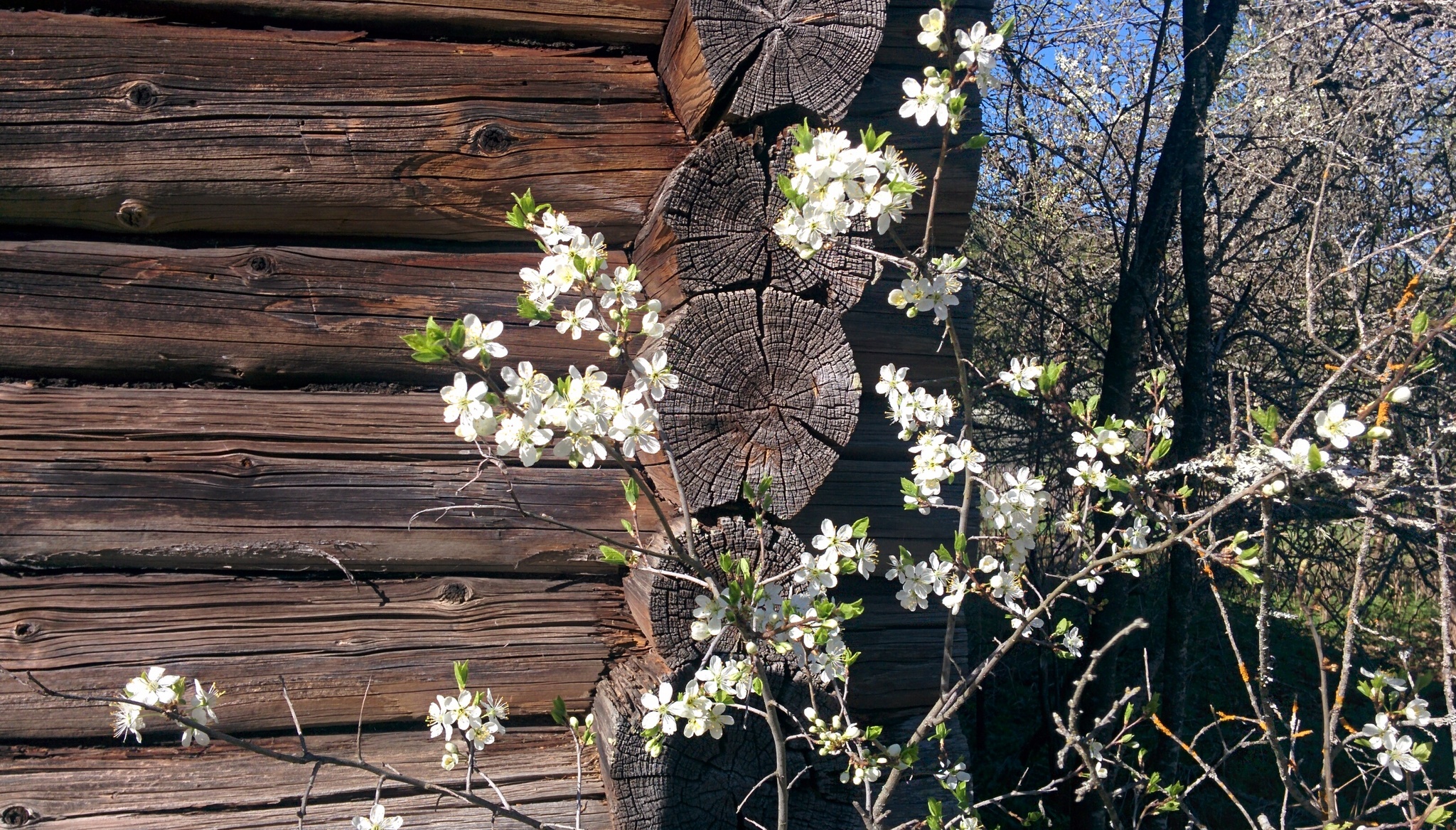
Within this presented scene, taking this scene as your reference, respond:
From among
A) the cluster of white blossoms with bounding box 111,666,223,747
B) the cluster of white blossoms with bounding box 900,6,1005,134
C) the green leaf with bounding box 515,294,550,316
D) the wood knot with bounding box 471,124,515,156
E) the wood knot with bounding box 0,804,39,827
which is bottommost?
the wood knot with bounding box 0,804,39,827

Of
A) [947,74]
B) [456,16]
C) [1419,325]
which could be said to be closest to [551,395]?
[947,74]

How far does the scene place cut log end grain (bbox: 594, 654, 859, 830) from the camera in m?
1.89

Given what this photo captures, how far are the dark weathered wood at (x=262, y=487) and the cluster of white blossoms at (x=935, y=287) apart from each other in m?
1.00

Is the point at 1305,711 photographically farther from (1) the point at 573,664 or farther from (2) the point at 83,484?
(2) the point at 83,484

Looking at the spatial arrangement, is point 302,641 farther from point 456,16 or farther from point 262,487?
point 456,16

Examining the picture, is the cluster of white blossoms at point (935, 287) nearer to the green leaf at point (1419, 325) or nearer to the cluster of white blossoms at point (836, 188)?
the cluster of white blossoms at point (836, 188)

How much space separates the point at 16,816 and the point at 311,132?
1.58 meters

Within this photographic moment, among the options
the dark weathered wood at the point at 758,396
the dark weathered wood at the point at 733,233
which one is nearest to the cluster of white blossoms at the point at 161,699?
the dark weathered wood at the point at 758,396

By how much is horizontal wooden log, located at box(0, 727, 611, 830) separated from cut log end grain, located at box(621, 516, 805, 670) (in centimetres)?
56

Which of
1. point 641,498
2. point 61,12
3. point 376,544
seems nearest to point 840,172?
point 641,498

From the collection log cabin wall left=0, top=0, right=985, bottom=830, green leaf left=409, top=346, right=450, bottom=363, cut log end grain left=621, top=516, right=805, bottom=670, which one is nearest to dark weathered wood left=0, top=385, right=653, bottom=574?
log cabin wall left=0, top=0, right=985, bottom=830

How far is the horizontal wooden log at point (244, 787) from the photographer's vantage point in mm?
2033

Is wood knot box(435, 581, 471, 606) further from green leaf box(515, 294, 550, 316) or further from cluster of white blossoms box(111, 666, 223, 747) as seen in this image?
green leaf box(515, 294, 550, 316)

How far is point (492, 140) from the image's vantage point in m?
2.18
